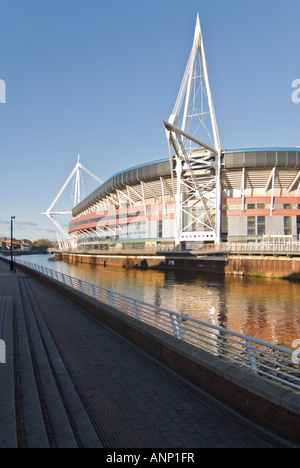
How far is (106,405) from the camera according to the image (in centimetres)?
524

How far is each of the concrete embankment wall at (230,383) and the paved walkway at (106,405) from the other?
156 mm

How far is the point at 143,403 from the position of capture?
534 cm

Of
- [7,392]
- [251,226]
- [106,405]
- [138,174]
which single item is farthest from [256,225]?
[7,392]

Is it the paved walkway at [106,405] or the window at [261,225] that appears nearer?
the paved walkway at [106,405]

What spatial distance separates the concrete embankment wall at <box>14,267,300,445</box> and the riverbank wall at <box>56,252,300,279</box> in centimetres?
3134

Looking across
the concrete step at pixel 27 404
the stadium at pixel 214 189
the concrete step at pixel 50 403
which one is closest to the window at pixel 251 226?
the stadium at pixel 214 189

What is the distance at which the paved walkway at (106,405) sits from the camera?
4.21m

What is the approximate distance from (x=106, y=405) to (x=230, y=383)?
2.04m

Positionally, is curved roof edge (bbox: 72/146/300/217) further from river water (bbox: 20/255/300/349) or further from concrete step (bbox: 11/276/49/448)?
concrete step (bbox: 11/276/49/448)

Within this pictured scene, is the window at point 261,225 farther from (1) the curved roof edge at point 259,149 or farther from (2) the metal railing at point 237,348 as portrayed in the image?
(2) the metal railing at point 237,348

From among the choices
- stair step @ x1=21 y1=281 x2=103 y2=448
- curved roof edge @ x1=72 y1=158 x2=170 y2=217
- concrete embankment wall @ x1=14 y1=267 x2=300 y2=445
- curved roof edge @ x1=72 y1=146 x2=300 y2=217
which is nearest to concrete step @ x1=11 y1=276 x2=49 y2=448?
stair step @ x1=21 y1=281 x2=103 y2=448

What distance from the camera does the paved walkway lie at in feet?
13.8

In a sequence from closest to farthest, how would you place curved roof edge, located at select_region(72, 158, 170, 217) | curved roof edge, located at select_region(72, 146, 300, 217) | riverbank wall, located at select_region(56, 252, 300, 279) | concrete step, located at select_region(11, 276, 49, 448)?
concrete step, located at select_region(11, 276, 49, 448), riverbank wall, located at select_region(56, 252, 300, 279), curved roof edge, located at select_region(72, 146, 300, 217), curved roof edge, located at select_region(72, 158, 170, 217)

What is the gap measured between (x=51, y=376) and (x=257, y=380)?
381 cm
